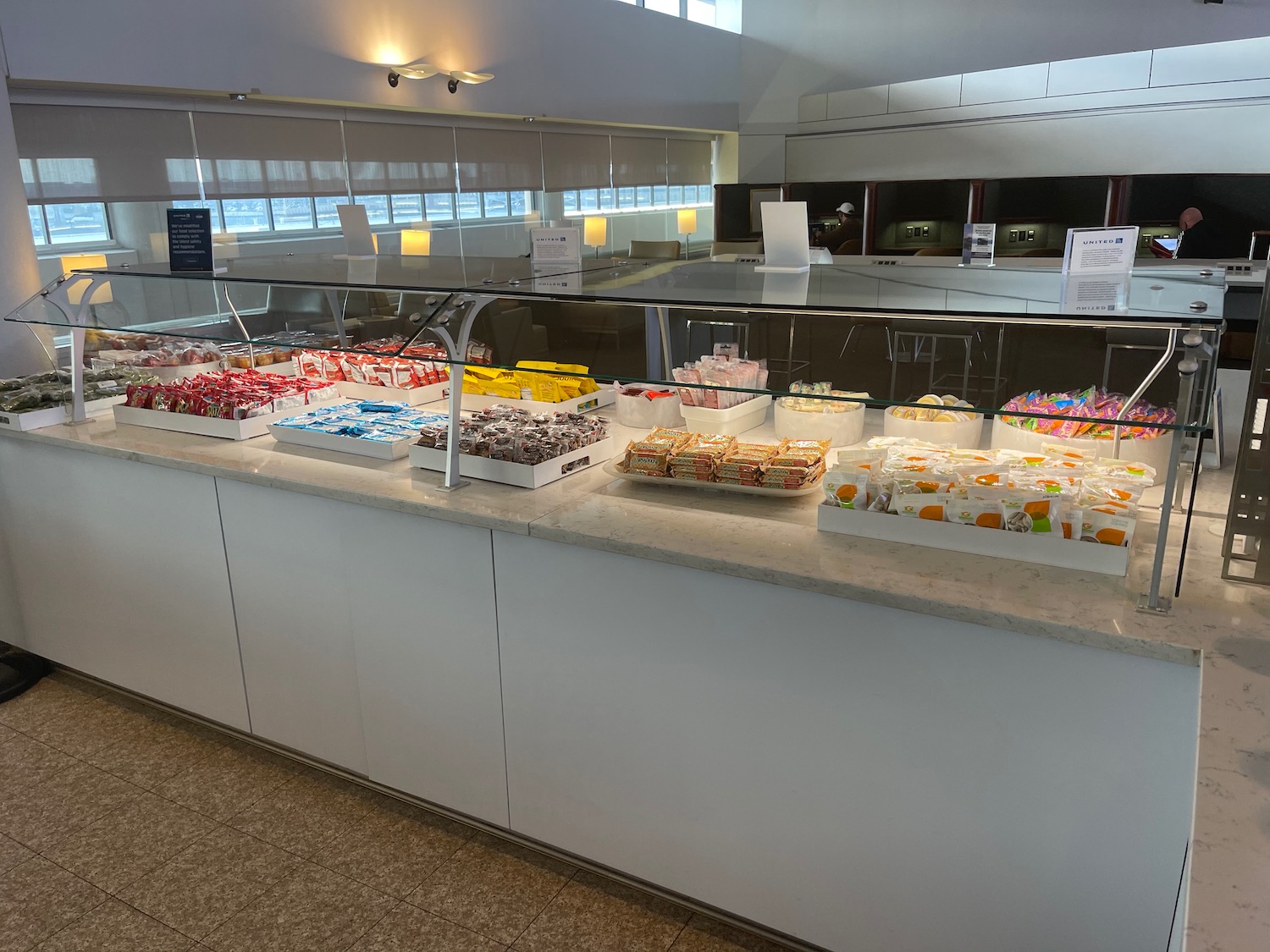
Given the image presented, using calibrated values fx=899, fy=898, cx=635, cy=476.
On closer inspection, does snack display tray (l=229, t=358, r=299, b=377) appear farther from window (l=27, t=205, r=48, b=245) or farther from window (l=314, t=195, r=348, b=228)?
window (l=314, t=195, r=348, b=228)

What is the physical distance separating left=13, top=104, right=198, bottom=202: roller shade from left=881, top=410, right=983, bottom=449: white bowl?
171 inches

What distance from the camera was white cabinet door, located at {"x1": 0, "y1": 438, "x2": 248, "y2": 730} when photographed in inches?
103

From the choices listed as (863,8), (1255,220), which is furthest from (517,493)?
(863,8)

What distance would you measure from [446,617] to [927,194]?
25.2 feet

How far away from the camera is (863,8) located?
927 cm

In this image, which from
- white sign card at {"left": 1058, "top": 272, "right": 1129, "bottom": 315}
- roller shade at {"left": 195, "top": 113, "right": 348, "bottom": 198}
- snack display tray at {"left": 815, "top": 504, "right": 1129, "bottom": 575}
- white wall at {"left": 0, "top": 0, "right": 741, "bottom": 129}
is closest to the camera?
white sign card at {"left": 1058, "top": 272, "right": 1129, "bottom": 315}

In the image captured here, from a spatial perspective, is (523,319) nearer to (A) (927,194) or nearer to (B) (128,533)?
(B) (128,533)

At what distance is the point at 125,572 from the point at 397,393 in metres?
1.00

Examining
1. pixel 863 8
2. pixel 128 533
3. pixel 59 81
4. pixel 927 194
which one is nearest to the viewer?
pixel 128 533

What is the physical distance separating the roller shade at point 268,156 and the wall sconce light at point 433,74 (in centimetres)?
57

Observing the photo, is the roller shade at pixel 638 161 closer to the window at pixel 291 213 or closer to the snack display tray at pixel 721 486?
the window at pixel 291 213

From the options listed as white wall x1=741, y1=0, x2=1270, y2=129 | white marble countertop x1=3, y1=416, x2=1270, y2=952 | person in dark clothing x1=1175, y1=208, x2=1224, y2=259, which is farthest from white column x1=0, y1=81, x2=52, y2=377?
white wall x1=741, y1=0, x2=1270, y2=129

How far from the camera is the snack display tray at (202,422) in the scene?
2707 millimetres

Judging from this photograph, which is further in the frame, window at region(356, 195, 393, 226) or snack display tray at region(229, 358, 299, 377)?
window at region(356, 195, 393, 226)
